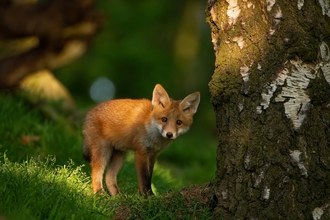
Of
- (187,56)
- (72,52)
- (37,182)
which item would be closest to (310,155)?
(37,182)

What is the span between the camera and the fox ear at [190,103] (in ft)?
22.9

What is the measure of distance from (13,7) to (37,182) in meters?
6.87

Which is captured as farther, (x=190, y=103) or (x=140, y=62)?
(x=140, y=62)

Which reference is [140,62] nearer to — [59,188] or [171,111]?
[171,111]

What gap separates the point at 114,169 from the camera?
7.04 meters

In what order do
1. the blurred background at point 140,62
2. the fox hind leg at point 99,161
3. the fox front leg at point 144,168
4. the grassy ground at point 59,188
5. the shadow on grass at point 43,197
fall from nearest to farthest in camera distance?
the shadow on grass at point 43,197 → the grassy ground at point 59,188 → the fox front leg at point 144,168 → the fox hind leg at point 99,161 → the blurred background at point 140,62

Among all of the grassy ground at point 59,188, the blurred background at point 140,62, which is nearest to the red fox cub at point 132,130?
the grassy ground at point 59,188

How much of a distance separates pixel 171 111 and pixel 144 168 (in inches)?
31.0

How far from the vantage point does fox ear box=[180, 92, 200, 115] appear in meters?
6.97

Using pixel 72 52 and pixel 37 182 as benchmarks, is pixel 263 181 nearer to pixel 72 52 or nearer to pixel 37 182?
pixel 37 182

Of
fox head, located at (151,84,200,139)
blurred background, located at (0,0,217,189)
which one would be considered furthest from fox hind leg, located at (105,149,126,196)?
blurred background, located at (0,0,217,189)

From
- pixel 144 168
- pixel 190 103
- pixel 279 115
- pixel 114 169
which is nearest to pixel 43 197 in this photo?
pixel 144 168

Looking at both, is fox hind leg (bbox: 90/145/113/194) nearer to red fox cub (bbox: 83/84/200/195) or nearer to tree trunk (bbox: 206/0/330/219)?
red fox cub (bbox: 83/84/200/195)

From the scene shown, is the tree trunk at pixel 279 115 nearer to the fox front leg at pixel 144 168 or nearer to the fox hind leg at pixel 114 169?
the fox front leg at pixel 144 168
